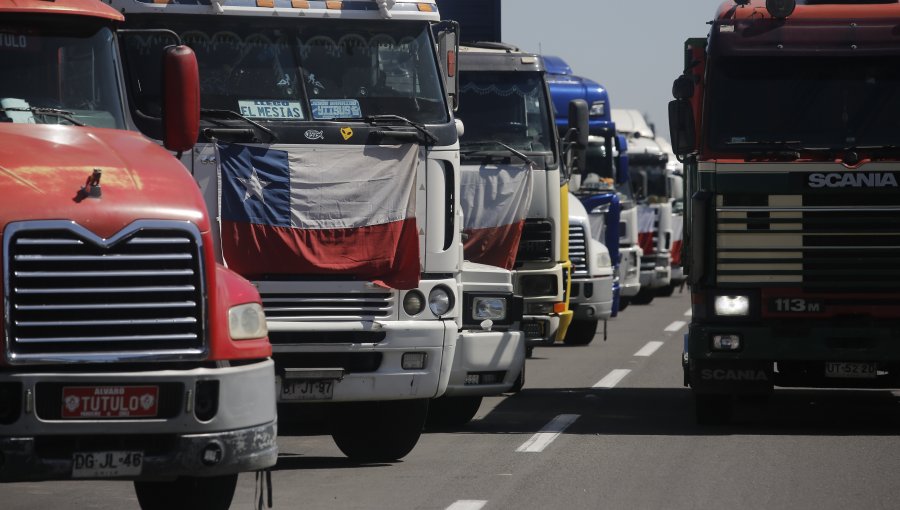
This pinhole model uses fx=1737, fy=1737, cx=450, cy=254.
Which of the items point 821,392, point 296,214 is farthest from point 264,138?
point 821,392

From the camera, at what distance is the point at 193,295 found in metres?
7.82

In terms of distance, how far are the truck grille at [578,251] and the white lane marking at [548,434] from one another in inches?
300

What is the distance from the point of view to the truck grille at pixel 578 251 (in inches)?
889

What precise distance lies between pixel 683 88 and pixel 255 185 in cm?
447

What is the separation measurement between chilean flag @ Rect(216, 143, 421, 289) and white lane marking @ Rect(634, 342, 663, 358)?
36.5 feet

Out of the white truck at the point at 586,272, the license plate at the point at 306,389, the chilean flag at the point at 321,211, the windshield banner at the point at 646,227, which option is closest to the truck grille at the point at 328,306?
the chilean flag at the point at 321,211

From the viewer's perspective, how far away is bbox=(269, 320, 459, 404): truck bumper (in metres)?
11.2

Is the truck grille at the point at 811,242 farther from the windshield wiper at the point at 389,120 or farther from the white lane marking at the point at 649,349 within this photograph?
the white lane marking at the point at 649,349

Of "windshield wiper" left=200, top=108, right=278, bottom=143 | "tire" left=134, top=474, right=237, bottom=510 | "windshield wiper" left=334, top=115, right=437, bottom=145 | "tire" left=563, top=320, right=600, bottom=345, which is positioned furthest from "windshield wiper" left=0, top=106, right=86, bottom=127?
"tire" left=563, top=320, right=600, bottom=345

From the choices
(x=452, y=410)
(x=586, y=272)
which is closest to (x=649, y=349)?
(x=586, y=272)

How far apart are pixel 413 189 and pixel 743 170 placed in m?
3.47

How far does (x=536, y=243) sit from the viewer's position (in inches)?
675

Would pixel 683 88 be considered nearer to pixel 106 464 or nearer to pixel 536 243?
pixel 536 243

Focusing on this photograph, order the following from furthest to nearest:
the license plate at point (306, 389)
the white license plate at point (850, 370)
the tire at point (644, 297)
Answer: the tire at point (644, 297), the white license plate at point (850, 370), the license plate at point (306, 389)
